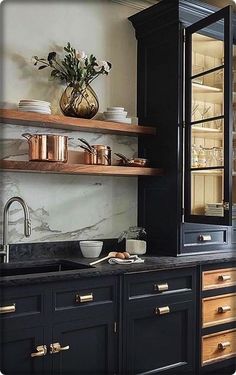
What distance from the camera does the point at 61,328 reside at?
220 centimetres

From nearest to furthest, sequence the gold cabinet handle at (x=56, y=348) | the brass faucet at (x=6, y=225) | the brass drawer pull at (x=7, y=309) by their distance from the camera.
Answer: the brass drawer pull at (x=7, y=309)
the gold cabinet handle at (x=56, y=348)
the brass faucet at (x=6, y=225)

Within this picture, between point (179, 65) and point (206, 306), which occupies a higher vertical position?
point (179, 65)

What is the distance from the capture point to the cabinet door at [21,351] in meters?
2.05

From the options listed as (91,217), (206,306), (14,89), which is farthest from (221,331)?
(14,89)

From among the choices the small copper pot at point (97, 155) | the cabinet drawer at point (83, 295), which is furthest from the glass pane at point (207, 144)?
the cabinet drawer at point (83, 295)

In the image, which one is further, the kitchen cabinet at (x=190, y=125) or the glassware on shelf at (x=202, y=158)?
the glassware on shelf at (x=202, y=158)

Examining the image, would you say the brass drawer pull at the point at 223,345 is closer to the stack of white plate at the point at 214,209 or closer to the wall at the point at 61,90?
the stack of white plate at the point at 214,209

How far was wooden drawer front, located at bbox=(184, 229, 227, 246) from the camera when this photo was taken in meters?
2.95

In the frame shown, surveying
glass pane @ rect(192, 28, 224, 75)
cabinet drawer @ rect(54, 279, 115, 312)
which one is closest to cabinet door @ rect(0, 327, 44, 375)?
cabinet drawer @ rect(54, 279, 115, 312)

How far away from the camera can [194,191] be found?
2934 millimetres

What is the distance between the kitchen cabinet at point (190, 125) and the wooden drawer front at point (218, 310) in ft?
1.16

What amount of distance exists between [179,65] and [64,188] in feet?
3.79

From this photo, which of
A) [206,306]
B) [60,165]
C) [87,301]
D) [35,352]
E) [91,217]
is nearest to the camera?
[35,352]

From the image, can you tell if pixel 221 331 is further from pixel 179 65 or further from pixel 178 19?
pixel 178 19
